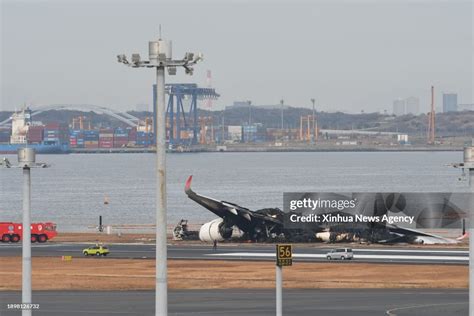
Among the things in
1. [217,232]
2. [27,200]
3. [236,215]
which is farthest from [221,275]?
[217,232]

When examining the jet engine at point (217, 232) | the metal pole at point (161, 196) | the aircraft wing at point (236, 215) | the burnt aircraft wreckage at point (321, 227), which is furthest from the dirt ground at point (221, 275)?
the metal pole at point (161, 196)

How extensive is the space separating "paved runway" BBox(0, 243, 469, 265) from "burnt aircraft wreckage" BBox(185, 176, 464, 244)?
16.0 feet

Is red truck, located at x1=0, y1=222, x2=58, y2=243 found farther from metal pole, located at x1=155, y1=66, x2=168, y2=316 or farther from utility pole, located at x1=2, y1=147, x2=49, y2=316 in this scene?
metal pole, located at x1=155, y1=66, x2=168, y2=316

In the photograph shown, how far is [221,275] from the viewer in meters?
87.5

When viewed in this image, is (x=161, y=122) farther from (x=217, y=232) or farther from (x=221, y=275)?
(x=217, y=232)

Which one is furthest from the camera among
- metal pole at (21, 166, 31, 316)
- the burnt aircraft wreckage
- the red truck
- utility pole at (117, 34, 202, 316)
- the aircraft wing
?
the aircraft wing

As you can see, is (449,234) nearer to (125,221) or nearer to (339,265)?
(339,265)

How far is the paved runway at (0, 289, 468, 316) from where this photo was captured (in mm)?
64938

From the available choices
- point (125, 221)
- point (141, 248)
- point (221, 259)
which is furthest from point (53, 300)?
point (125, 221)

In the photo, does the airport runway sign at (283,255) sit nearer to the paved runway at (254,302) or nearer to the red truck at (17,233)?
the paved runway at (254,302)

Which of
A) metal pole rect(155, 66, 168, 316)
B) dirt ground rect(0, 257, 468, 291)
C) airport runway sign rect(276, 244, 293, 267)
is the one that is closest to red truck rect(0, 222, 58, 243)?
dirt ground rect(0, 257, 468, 291)

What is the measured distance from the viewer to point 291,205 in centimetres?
15062

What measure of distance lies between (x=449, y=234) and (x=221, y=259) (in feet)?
160

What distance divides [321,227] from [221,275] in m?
39.3
